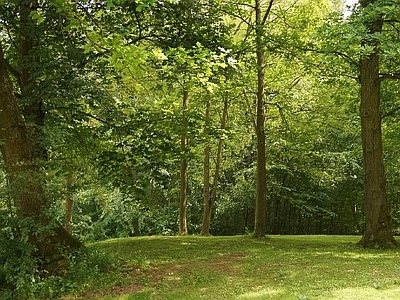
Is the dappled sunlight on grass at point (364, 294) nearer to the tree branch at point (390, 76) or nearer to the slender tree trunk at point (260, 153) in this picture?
the tree branch at point (390, 76)

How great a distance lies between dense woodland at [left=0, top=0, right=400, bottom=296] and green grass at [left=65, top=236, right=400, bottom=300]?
3.69 feet

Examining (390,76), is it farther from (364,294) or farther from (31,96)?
(31,96)

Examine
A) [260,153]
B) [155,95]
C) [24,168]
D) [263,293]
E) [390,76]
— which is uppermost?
[390,76]

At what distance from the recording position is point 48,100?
7066 mm

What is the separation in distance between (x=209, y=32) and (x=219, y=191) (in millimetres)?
13277

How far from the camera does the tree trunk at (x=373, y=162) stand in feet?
31.9

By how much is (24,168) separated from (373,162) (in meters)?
7.52

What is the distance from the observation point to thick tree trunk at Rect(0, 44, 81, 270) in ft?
20.9

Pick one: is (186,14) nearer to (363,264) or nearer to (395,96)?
(363,264)

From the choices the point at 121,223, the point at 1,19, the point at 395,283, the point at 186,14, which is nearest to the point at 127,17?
the point at 186,14

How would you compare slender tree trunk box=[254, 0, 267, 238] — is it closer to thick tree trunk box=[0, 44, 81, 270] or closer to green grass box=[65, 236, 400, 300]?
green grass box=[65, 236, 400, 300]

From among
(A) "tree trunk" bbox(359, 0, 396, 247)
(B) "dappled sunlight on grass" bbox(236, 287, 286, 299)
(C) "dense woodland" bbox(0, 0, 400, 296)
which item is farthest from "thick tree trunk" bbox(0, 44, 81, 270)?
(A) "tree trunk" bbox(359, 0, 396, 247)

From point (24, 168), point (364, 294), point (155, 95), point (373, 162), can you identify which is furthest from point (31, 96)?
point (373, 162)

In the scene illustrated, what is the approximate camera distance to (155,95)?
1153cm
